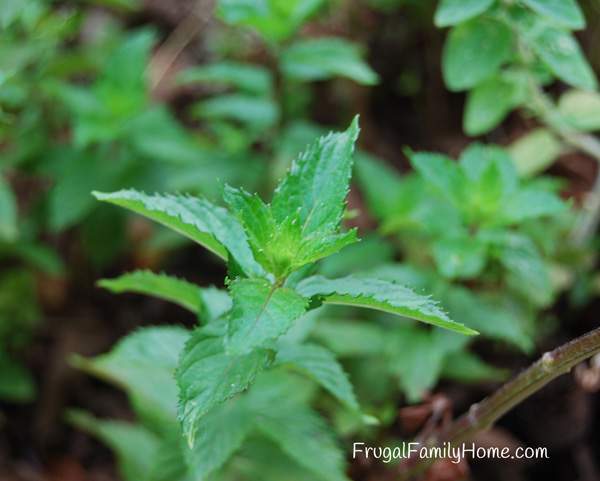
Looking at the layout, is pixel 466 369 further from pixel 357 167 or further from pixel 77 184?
pixel 77 184

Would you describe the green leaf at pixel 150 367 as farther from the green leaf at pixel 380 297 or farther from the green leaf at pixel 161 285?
the green leaf at pixel 380 297

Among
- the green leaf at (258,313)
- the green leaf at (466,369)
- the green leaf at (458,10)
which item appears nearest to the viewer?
the green leaf at (258,313)

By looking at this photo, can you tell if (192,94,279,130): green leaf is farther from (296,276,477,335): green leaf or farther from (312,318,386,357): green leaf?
(296,276,477,335): green leaf

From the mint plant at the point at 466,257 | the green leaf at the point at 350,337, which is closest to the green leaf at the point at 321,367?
the mint plant at the point at 466,257

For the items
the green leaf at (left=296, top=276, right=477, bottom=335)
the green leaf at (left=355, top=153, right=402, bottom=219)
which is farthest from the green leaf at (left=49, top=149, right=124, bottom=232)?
the green leaf at (left=296, top=276, right=477, bottom=335)

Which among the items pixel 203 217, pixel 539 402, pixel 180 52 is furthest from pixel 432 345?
pixel 180 52

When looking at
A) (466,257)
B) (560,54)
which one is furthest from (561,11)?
(466,257)
